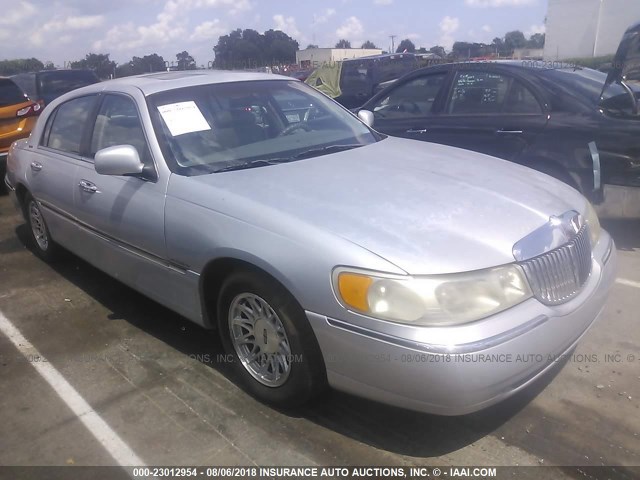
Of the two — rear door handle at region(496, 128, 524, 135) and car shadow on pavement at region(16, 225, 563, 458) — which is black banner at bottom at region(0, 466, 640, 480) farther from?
rear door handle at region(496, 128, 524, 135)

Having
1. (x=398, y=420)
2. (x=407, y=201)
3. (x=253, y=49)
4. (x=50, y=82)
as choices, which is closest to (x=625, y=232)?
(x=407, y=201)

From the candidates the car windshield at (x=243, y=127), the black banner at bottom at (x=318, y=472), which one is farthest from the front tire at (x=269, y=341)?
the car windshield at (x=243, y=127)

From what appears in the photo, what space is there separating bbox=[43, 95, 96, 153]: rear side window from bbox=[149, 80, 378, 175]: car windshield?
0.96 m

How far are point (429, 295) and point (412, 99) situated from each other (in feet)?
13.6

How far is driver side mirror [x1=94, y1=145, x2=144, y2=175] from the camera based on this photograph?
336 centimetres

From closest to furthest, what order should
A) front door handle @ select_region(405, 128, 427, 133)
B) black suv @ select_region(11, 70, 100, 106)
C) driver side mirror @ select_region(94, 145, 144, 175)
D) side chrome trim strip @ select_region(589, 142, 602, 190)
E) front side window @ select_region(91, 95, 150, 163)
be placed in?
1. driver side mirror @ select_region(94, 145, 144, 175)
2. front side window @ select_region(91, 95, 150, 163)
3. side chrome trim strip @ select_region(589, 142, 602, 190)
4. front door handle @ select_region(405, 128, 427, 133)
5. black suv @ select_region(11, 70, 100, 106)

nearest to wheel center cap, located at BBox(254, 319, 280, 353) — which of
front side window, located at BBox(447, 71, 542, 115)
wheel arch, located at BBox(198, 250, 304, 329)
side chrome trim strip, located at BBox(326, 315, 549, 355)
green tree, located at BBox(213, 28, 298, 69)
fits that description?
wheel arch, located at BBox(198, 250, 304, 329)

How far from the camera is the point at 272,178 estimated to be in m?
3.22

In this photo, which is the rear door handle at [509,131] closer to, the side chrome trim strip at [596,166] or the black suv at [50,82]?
the side chrome trim strip at [596,166]

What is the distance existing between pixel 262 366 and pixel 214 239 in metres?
0.71

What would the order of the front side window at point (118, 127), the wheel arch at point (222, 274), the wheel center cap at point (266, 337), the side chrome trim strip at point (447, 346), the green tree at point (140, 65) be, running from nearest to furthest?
the side chrome trim strip at point (447, 346), the wheel arch at point (222, 274), the wheel center cap at point (266, 337), the front side window at point (118, 127), the green tree at point (140, 65)

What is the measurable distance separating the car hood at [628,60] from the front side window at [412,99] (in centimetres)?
149

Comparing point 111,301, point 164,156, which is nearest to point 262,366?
point 164,156

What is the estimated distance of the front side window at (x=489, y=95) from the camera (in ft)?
17.3
